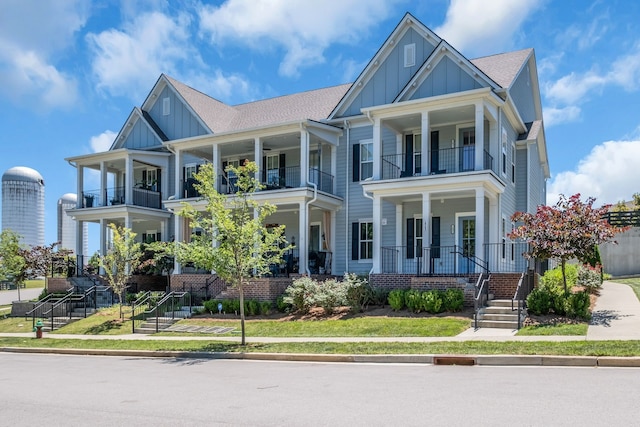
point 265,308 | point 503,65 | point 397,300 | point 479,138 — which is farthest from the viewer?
point 503,65

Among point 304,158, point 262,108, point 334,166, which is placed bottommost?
point 334,166

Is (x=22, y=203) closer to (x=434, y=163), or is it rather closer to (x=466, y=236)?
(x=434, y=163)

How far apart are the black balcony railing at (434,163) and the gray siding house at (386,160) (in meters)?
0.05

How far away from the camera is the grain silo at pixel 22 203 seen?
52.7m

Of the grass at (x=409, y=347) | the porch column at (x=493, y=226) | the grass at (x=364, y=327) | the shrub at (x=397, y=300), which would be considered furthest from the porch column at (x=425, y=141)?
the grass at (x=409, y=347)

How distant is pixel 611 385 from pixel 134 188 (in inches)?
997

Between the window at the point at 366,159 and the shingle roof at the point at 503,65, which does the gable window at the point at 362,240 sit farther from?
the shingle roof at the point at 503,65

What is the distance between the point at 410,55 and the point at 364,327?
40.5 ft

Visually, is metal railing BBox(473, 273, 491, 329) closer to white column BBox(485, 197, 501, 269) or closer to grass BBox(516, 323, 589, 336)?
grass BBox(516, 323, 589, 336)

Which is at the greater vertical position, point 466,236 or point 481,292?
point 466,236

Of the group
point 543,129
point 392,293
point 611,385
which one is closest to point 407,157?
point 392,293

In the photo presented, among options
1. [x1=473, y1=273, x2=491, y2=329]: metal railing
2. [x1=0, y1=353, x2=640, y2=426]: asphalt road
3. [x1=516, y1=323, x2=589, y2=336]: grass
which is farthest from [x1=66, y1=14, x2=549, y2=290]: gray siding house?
[x1=0, y1=353, x2=640, y2=426]: asphalt road

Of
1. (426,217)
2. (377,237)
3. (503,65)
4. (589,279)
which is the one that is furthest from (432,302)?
(503,65)

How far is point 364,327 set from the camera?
57.1 feet
